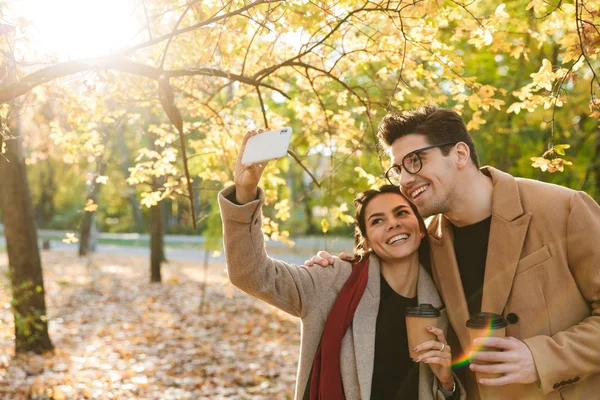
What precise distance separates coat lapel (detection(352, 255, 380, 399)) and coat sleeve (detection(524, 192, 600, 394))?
0.66 m

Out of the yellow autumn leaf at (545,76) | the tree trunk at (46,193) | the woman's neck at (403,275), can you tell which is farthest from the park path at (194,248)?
the woman's neck at (403,275)

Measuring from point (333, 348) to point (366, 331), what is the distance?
17 cm

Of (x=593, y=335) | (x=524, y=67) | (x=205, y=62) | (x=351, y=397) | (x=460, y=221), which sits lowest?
(x=351, y=397)

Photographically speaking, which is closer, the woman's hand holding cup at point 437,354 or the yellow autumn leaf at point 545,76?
the woman's hand holding cup at point 437,354

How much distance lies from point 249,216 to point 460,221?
1017 mm

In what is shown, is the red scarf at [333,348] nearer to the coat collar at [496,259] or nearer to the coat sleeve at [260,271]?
the coat sleeve at [260,271]

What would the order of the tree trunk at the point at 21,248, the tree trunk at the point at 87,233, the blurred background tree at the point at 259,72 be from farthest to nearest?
the tree trunk at the point at 87,233
the tree trunk at the point at 21,248
the blurred background tree at the point at 259,72

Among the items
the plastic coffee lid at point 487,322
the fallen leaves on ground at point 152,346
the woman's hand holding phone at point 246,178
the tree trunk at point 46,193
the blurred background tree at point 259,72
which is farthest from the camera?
the tree trunk at point 46,193

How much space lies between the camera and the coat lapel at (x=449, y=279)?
2391mm

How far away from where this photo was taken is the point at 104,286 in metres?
13.0

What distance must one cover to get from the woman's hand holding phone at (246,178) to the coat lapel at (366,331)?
71cm

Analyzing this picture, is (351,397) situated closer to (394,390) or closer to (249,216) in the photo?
(394,390)

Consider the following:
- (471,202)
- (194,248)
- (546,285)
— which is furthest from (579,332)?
(194,248)

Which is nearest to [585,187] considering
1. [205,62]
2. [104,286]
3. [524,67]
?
[524,67]
